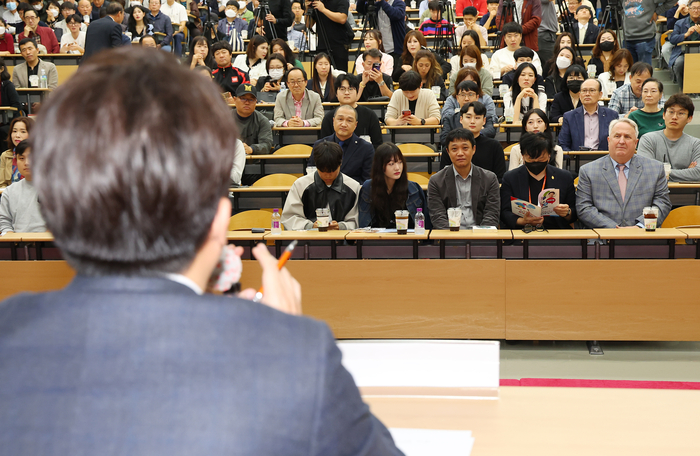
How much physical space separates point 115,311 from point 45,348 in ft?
0.20

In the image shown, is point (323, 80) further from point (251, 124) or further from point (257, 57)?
point (251, 124)

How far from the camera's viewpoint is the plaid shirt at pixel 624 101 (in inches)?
241

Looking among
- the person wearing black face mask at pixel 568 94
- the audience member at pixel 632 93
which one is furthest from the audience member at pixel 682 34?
the person wearing black face mask at pixel 568 94

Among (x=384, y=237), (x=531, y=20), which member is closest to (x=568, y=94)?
(x=531, y=20)

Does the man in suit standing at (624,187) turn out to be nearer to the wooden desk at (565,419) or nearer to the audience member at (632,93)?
the audience member at (632,93)

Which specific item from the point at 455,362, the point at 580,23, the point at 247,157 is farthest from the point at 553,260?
the point at 580,23

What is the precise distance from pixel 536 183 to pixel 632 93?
93.3 inches

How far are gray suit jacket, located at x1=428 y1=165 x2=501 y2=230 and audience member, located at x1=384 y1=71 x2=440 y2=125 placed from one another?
201 centimetres

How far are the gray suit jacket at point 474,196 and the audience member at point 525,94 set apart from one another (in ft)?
6.97

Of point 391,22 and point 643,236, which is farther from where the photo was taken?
point 391,22

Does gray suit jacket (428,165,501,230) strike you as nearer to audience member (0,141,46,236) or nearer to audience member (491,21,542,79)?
audience member (0,141,46,236)

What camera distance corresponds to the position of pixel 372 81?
7.25 metres

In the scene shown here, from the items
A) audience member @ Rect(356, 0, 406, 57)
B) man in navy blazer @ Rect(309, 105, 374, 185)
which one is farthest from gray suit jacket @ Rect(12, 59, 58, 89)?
man in navy blazer @ Rect(309, 105, 374, 185)

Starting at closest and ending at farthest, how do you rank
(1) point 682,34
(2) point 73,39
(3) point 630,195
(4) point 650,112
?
(3) point 630,195, (4) point 650,112, (1) point 682,34, (2) point 73,39
